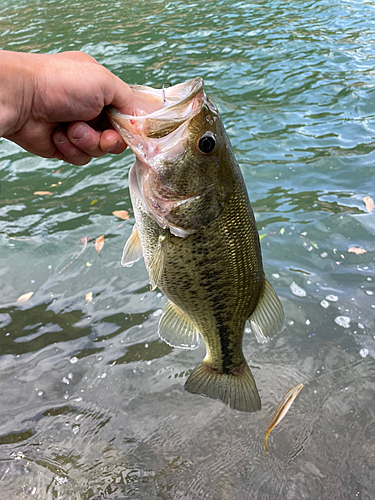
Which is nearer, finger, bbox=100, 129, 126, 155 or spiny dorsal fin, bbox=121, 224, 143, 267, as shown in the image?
finger, bbox=100, 129, 126, 155

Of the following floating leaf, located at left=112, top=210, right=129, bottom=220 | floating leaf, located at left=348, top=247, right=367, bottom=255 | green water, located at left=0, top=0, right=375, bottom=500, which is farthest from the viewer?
floating leaf, located at left=112, top=210, right=129, bottom=220

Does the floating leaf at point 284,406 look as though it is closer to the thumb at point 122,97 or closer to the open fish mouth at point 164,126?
the open fish mouth at point 164,126

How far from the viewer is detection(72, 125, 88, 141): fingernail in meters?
2.46

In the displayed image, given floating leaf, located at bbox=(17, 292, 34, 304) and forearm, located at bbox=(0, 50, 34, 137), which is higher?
forearm, located at bbox=(0, 50, 34, 137)

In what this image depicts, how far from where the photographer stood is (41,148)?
276 cm

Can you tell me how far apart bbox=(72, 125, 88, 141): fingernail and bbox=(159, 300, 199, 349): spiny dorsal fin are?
116 centimetres

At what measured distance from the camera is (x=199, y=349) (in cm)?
423

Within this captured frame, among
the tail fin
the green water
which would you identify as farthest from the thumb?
the green water

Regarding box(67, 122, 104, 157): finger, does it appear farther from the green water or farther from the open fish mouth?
the green water

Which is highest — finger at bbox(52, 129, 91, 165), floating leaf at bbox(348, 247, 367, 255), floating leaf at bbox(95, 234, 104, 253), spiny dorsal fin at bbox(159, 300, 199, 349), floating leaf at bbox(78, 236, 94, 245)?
finger at bbox(52, 129, 91, 165)

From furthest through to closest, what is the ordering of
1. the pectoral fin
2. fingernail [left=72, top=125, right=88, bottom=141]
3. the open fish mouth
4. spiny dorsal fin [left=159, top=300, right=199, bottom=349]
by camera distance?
1. spiny dorsal fin [left=159, top=300, right=199, bottom=349]
2. the pectoral fin
3. fingernail [left=72, top=125, right=88, bottom=141]
4. the open fish mouth

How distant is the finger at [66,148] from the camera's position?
2627 mm

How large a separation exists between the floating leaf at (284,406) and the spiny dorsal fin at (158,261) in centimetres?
183

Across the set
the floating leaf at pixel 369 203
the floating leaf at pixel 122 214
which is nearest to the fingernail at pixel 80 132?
the floating leaf at pixel 122 214
